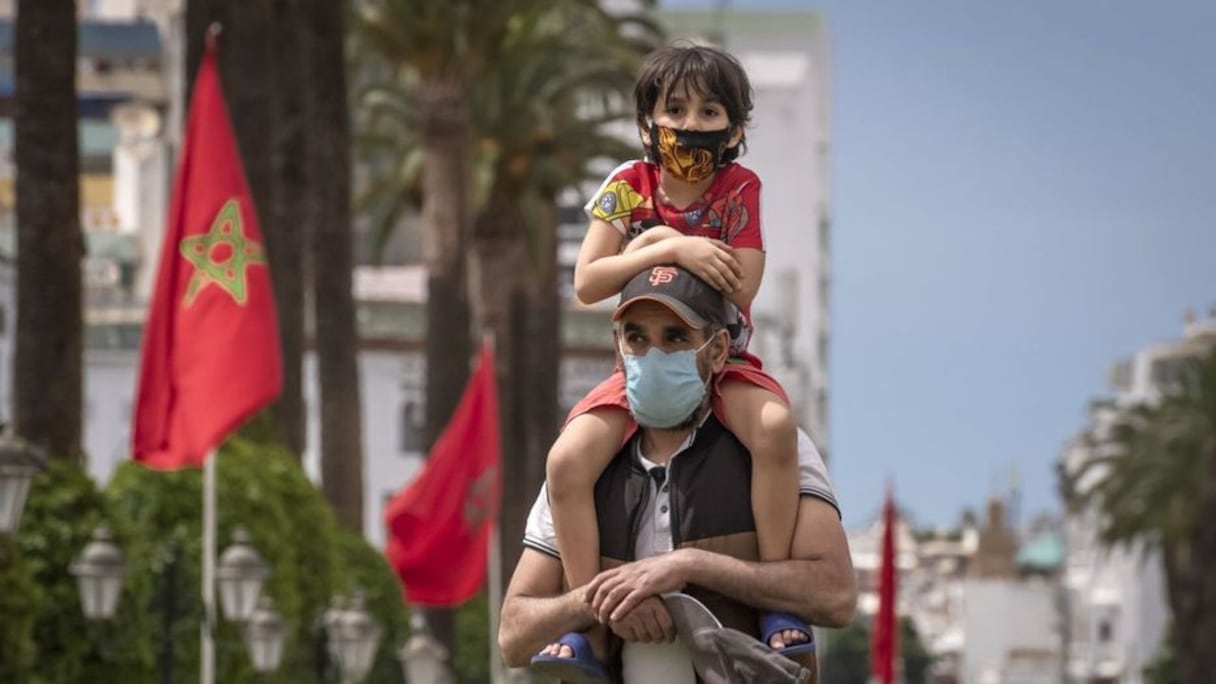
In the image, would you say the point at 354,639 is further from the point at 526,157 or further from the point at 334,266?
the point at 526,157

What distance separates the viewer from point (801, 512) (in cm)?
924

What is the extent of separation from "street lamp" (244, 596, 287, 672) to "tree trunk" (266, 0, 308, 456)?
7310 mm

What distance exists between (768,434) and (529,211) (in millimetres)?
51050

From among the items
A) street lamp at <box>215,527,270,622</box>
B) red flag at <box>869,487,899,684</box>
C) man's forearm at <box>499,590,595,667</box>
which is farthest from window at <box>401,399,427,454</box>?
man's forearm at <box>499,590,595,667</box>

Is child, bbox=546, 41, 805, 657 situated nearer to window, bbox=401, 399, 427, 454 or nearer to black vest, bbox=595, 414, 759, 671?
black vest, bbox=595, 414, 759, 671

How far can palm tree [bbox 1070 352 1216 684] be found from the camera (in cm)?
8812

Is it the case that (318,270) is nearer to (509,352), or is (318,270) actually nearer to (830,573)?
(509,352)

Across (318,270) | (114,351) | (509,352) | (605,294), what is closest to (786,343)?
(114,351)

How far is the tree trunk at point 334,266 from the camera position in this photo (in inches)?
1727

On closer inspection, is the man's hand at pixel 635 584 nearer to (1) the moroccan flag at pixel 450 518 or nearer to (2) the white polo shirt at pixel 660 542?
(2) the white polo shirt at pixel 660 542

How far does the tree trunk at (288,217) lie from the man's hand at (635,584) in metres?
27.5

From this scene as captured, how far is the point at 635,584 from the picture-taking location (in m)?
9.00

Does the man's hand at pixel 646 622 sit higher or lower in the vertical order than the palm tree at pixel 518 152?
lower

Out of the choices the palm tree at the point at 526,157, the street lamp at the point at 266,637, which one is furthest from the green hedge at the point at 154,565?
the palm tree at the point at 526,157
